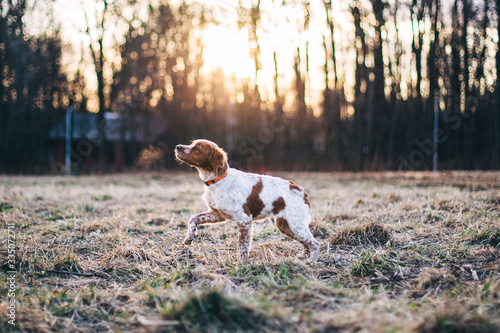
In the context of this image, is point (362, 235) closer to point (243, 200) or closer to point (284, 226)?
point (284, 226)

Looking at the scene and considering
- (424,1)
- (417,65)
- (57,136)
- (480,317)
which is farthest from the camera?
(57,136)

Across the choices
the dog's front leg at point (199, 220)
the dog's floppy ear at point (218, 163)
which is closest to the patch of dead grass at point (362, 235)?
the dog's front leg at point (199, 220)

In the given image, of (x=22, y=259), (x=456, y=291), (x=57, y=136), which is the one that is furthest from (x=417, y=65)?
(x=57, y=136)

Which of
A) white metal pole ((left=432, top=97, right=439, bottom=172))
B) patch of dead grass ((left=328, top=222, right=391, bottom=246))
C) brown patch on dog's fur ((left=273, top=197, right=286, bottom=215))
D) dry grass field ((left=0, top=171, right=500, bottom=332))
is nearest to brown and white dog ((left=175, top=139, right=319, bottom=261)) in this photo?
brown patch on dog's fur ((left=273, top=197, right=286, bottom=215))

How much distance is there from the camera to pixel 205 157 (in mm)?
3676

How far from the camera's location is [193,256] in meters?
3.67

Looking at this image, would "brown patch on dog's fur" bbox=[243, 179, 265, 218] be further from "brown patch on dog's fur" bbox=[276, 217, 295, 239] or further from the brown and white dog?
"brown patch on dog's fur" bbox=[276, 217, 295, 239]

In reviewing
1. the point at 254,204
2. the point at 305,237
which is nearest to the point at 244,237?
the point at 254,204

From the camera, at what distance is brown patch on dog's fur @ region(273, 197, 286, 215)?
3.66 metres

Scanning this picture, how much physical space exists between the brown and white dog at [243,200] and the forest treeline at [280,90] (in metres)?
11.9

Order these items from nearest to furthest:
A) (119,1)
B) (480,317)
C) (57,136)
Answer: (480,317), (119,1), (57,136)

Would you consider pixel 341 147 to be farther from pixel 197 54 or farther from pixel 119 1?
pixel 119 1

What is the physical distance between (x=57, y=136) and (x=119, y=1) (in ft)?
34.3

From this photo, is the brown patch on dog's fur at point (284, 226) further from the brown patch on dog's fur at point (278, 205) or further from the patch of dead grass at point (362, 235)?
the patch of dead grass at point (362, 235)
